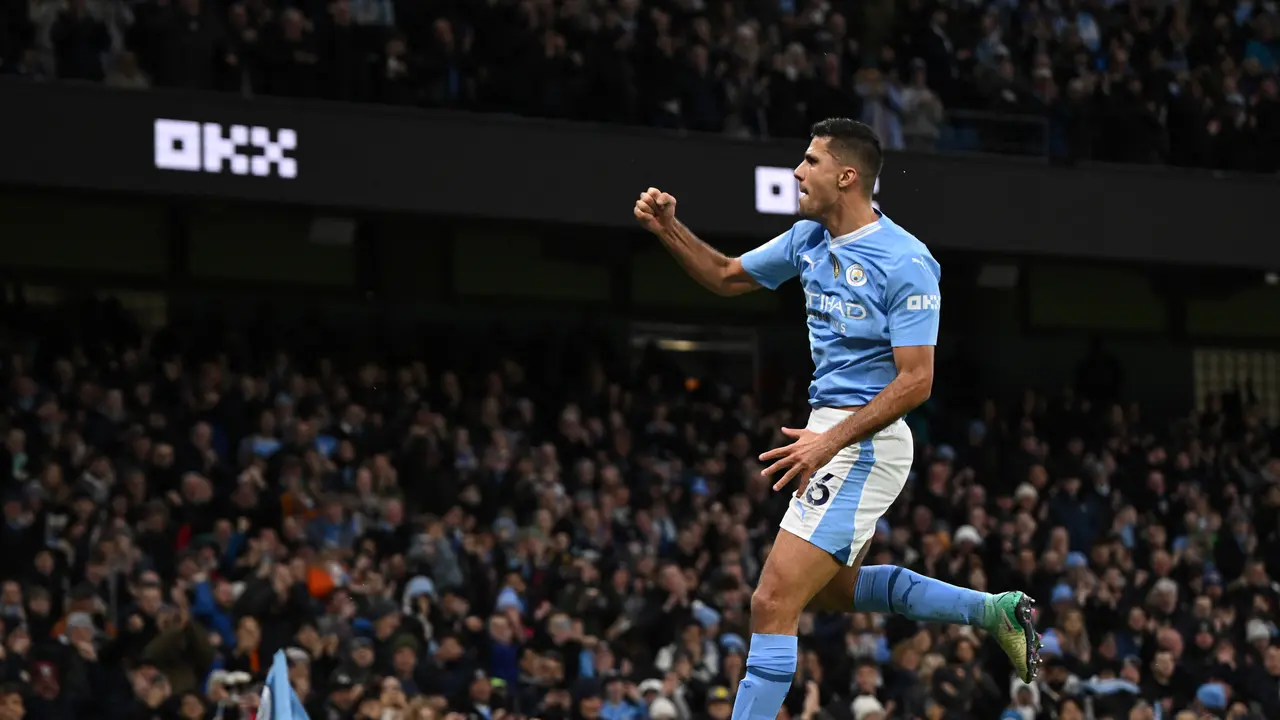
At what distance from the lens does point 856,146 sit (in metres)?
7.42

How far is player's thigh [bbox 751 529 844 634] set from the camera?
23.7 ft

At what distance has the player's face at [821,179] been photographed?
24.3 feet

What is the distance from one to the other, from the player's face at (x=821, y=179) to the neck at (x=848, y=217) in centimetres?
4

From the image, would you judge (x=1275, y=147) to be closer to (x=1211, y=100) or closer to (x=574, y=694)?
(x=1211, y=100)

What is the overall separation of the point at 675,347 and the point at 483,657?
9.36 meters

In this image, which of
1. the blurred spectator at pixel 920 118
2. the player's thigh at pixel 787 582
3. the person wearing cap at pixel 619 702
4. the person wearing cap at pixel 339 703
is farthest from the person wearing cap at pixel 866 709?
the player's thigh at pixel 787 582

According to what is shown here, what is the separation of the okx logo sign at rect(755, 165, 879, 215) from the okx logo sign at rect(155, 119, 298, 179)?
4788mm

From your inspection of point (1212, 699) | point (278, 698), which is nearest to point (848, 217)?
point (278, 698)

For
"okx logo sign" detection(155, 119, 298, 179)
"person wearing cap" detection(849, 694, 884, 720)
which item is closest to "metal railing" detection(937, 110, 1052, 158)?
"okx logo sign" detection(155, 119, 298, 179)

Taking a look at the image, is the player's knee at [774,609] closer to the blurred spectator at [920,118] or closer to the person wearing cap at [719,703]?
the person wearing cap at [719,703]

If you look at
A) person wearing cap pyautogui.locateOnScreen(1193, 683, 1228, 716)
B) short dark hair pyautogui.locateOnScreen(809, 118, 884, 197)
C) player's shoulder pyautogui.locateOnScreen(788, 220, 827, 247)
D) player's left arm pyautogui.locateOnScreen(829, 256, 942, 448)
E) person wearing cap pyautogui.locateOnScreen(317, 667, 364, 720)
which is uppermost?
short dark hair pyautogui.locateOnScreen(809, 118, 884, 197)

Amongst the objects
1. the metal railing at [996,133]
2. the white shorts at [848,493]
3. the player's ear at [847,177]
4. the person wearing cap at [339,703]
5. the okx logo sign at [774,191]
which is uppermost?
the metal railing at [996,133]

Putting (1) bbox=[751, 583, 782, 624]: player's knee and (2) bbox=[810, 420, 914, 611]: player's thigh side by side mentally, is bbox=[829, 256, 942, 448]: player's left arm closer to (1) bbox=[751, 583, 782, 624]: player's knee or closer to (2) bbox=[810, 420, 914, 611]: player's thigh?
(2) bbox=[810, 420, 914, 611]: player's thigh

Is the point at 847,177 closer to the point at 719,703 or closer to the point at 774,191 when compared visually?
the point at 719,703
